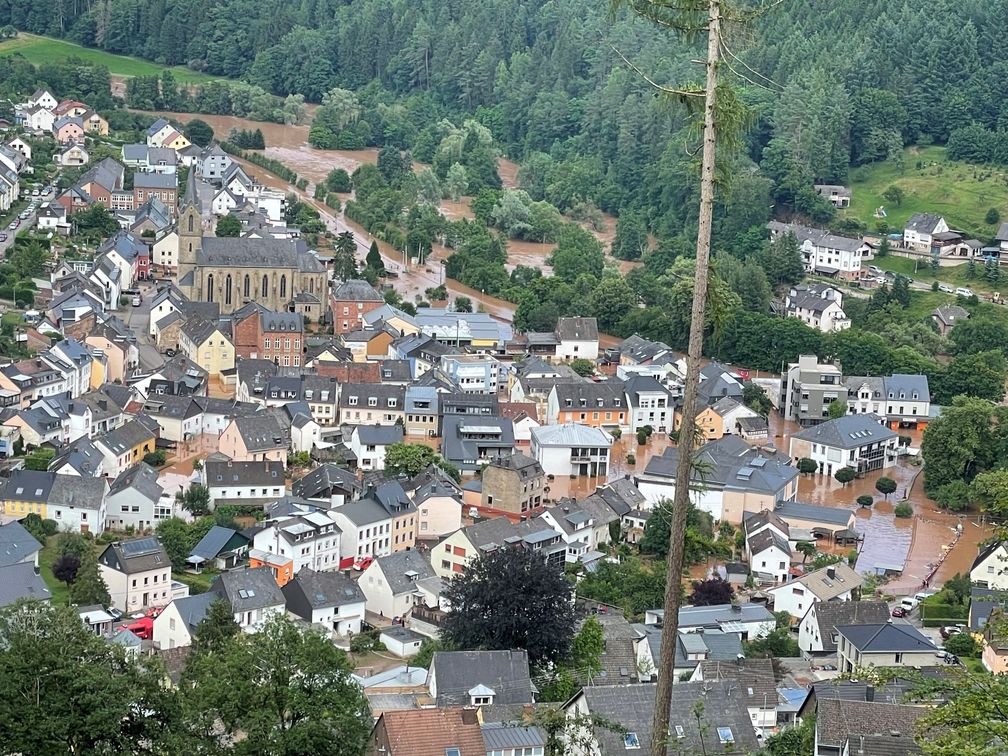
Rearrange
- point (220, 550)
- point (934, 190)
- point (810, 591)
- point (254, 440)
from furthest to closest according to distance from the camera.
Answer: point (934, 190), point (254, 440), point (220, 550), point (810, 591)

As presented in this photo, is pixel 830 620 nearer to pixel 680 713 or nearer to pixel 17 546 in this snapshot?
pixel 680 713

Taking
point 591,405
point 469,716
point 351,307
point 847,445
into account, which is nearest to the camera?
point 469,716

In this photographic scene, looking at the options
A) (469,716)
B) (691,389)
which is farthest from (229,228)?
(691,389)

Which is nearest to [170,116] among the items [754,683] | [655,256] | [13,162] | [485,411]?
[13,162]

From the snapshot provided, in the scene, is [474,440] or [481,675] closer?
[481,675]

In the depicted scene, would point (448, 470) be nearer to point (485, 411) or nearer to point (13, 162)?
point (485, 411)

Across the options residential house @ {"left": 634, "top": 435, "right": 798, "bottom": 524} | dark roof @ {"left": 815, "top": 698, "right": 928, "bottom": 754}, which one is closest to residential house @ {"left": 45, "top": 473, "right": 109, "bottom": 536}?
residential house @ {"left": 634, "top": 435, "right": 798, "bottom": 524}

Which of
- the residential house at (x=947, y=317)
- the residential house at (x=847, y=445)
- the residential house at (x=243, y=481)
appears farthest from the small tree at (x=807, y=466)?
the residential house at (x=243, y=481)

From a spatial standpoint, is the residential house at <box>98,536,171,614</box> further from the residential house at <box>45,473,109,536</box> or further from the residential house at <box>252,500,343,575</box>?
the residential house at <box>45,473,109,536</box>
